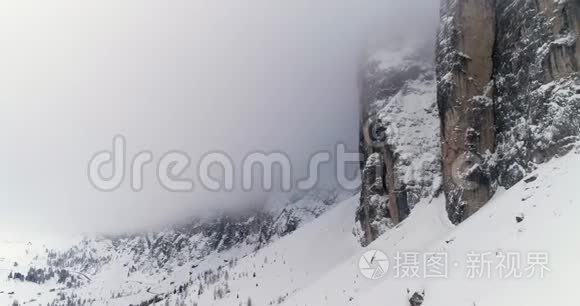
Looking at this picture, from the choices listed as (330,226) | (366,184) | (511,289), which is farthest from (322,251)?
(511,289)

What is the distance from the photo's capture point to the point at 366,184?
105 metres

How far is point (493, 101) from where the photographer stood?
5653 cm

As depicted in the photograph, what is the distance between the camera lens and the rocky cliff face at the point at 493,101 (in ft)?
141

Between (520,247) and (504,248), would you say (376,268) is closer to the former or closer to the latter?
(504,248)

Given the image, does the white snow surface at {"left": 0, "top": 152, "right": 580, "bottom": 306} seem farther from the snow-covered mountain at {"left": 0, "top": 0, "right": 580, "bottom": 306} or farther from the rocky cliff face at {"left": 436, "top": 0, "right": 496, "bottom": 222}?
the rocky cliff face at {"left": 436, "top": 0, "right": 496, "bottom": 222}

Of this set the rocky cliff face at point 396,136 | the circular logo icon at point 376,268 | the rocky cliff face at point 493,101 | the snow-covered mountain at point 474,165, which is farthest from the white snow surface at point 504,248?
the rocky cliff face at point 396,136

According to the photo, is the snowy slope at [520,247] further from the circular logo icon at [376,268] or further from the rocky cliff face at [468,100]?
the rocky cliff face at [468,100]

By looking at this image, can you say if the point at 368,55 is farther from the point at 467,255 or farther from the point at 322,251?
the point at 467,255

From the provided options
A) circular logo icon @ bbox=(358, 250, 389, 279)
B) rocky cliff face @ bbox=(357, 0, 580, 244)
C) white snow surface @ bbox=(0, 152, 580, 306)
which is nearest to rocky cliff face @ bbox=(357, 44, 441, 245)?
rocky cliff face @ bbox=(357, 0, 580, 244)

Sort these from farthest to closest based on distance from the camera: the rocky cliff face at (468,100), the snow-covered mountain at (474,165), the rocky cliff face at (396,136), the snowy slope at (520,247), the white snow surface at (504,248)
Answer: the rocky cliff face at (396,136), the rocky cliff face at (468,100), the snow-covered mountain at (474,165), the white snow surface at (504,248), the snowy slope at (520,247)

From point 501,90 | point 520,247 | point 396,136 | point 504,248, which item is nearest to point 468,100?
point 501,90

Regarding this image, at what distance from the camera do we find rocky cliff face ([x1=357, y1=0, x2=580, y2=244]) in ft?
141

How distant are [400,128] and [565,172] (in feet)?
206

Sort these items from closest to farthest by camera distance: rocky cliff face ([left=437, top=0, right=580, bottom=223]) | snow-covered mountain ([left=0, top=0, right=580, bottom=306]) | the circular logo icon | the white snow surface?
1. the white snow surface
2. snow-covered mountain ([left=0, top=0, right=580, bottom=306])
3. rocky cliff face ([left=437, top=0, right=580, bottom=223])
4. the circular logo icon
